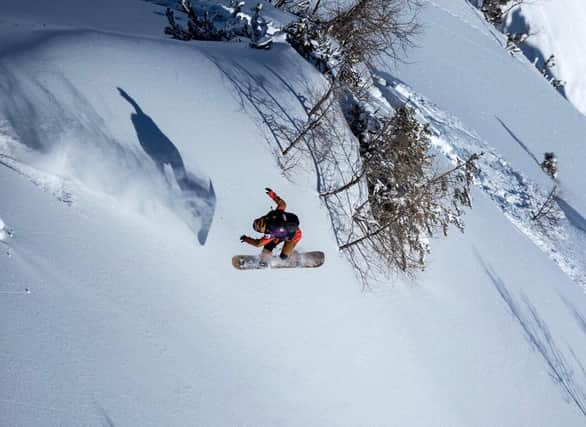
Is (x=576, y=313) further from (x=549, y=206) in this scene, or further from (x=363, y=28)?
(x=363, y=28)

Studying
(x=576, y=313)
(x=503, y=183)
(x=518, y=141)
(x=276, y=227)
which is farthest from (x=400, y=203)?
Result: (x=518, y=141)

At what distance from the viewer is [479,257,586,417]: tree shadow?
9.16 metres

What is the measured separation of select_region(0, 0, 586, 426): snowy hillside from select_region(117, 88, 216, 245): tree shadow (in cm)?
3

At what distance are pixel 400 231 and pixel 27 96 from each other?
18.9 ft

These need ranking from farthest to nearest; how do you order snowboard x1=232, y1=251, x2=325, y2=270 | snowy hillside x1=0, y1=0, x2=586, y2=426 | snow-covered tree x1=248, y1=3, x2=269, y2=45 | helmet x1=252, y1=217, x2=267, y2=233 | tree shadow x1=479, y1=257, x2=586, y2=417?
snow-covered tree x1=248, y1=3, x2=269, y2=45 → tree shadow x1=479, y1=257, x2=586, y2=417 → snowboard x1=232, y1=251, x2=325, y2=270 → helmet x1=252, y1=217, x2=267, y2=233 → snowy hillside x1=0, y1=0, x2=586, y2=426

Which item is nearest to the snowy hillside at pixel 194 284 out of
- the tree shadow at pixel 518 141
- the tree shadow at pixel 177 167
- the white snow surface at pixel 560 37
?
the tree shadow at pixel 177 167

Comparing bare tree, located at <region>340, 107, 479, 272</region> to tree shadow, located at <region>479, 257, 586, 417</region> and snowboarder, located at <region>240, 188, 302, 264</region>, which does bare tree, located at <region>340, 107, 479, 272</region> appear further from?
snowboarder, located at <region>240, 188, 302, 264</region>

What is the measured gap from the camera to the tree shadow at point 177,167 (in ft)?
21.2

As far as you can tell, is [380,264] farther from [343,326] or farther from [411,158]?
[411,158]

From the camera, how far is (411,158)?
9.81 meters

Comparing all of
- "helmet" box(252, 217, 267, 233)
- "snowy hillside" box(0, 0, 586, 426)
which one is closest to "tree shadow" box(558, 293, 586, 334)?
"snowy hillside" box(0, 0, 586, 426)

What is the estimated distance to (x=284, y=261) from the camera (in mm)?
6789

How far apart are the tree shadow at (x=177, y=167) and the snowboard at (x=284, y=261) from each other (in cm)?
53

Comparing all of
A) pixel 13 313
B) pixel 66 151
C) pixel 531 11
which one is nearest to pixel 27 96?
pixel 66 151
